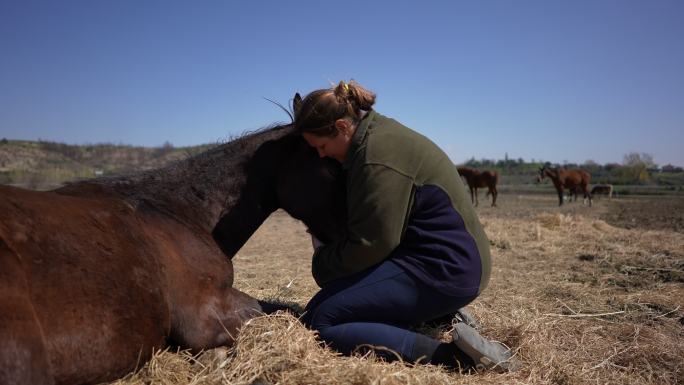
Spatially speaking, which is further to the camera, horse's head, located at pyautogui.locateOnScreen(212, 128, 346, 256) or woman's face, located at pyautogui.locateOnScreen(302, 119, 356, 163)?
horse's head, located at pyautogui.locateOnScreen(212, 128, 346, 256)

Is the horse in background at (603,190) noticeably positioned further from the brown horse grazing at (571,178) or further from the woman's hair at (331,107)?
the woman's hair at (331,107)

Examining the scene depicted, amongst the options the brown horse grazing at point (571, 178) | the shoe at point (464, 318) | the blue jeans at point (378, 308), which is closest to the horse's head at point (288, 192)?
the blue jeans at point (378, 308)

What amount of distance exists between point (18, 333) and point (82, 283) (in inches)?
13.2

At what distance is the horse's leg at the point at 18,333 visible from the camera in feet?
6.14

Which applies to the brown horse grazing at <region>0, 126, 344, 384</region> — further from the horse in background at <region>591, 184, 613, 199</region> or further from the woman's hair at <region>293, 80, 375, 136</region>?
the horse in background at <region>591, 184, 613, 199</region>

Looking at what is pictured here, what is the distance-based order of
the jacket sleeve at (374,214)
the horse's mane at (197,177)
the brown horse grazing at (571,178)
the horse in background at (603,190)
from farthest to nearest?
1. the horse in background at (603,190)
2. the brown horse grazing at (571,178)
3. the horse's mane at (197,177)
4. the jacket sleeve at (374,214)

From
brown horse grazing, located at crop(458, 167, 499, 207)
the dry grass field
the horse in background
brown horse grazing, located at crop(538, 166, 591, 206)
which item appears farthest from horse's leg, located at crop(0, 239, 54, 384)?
the horse in background

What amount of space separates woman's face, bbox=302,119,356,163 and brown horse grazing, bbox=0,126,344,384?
0.53 feet

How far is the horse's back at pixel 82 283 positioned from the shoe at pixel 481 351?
1505mm

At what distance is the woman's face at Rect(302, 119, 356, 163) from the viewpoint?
2781mm

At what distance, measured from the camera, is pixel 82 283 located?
2.20 meters

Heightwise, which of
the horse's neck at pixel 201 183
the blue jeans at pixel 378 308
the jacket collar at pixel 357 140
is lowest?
the blue jeans at pixel 378 308

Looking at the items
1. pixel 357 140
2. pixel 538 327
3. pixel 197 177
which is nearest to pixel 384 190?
pixel 357 140

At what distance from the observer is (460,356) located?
8.23ft
